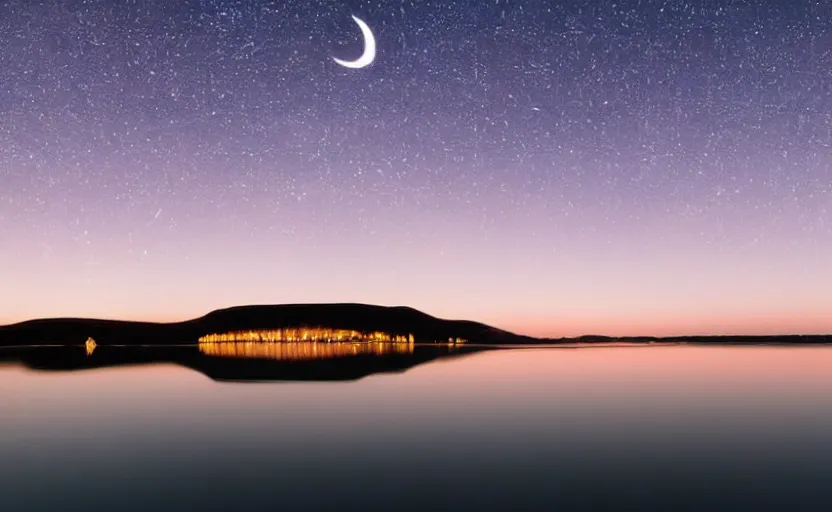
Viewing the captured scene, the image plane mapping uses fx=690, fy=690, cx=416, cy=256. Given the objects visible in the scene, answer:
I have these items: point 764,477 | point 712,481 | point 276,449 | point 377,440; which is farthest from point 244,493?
point 764,477

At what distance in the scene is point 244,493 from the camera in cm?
2280

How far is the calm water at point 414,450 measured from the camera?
73.5 feet

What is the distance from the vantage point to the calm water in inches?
882

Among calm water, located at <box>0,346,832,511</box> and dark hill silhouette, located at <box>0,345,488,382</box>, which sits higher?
dark hill silhouette, located at <box>0,345,488,382</box>

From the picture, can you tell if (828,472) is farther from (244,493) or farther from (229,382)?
(229,382)

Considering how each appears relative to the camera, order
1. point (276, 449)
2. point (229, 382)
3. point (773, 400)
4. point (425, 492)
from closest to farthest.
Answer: point (425, 492) < point (276, 449) < point (773, 400) < point (229, 382)

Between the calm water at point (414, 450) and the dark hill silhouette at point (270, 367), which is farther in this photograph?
the dark hill silhouette at point (270, 367)

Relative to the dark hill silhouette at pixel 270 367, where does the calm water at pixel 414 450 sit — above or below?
below

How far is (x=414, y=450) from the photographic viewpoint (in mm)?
30891

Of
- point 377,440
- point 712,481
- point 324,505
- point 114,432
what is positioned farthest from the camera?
point 114,432

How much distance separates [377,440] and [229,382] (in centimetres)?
3834

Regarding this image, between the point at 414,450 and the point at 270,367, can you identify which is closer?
the point at 414,450

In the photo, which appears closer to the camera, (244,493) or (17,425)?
(244,493)

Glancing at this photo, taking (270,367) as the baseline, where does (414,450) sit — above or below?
below
